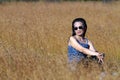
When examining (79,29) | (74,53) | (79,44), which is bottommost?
(74,53)

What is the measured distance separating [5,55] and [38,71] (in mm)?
778

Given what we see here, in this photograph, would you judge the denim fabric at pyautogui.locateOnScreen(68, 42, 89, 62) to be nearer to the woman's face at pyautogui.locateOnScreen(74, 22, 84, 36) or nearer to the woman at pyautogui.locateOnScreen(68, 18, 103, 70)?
the woman at pyautogui.locateOnScreen(68, 18, 103, 70)

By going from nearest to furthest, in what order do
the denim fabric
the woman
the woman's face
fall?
the denim fabric < the woman < the woman's face

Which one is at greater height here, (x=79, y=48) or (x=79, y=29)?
(x=79, y=29)

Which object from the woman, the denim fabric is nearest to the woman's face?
the woman

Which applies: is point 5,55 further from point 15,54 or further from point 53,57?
point 53,57

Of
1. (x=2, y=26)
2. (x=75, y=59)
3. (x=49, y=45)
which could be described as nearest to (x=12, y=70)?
(x=75, y=59)

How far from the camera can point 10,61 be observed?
4.92 meters

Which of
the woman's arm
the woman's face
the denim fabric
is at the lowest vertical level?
the denim fabric

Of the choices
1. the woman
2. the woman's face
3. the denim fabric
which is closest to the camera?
the denim fabric

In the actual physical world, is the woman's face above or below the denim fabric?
above

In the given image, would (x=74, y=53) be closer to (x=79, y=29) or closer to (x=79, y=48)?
(x=79, y=48)

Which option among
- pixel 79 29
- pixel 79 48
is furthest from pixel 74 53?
pixel 79 29

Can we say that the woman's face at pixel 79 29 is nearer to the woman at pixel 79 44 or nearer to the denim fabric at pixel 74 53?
the woman at pixel 79 44
